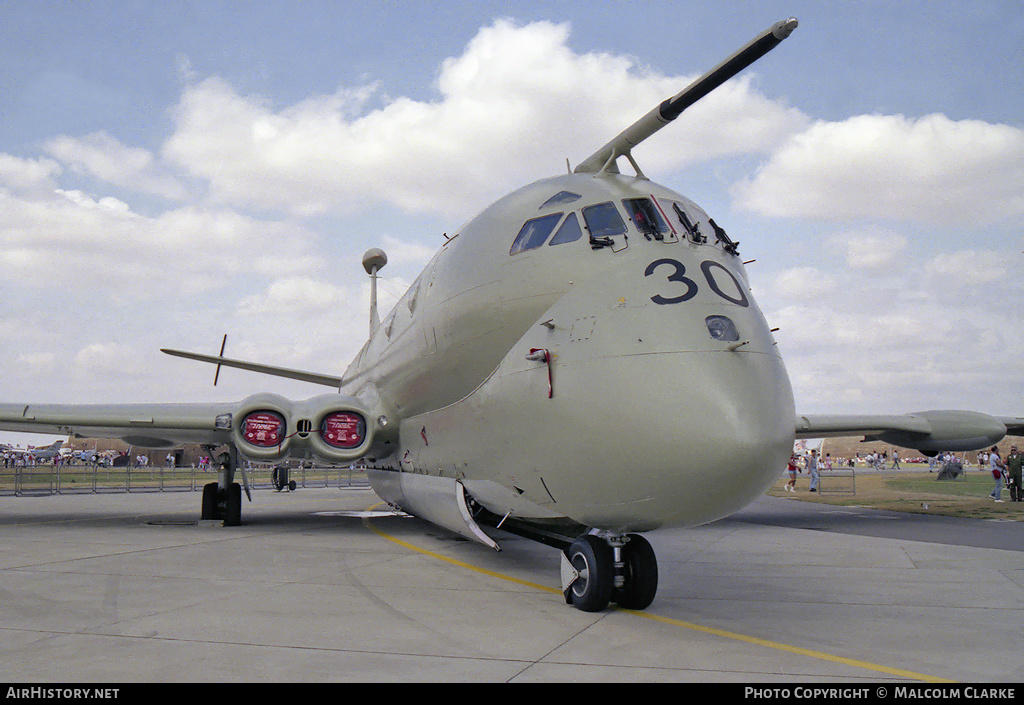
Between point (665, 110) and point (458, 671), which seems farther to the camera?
point (665, 110)

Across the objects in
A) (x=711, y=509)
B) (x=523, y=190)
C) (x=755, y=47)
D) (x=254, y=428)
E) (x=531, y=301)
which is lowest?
(x=711, y=509)

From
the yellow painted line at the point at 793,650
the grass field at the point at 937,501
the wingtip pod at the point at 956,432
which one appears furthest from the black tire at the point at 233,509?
the grass field at the point at 937,501

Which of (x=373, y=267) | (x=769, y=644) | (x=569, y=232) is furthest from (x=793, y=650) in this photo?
(x=373, y=267)

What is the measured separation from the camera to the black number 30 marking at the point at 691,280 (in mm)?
5172

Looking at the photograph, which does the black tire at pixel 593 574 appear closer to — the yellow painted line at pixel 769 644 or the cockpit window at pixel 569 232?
the yellow painted line at pixel 769 644

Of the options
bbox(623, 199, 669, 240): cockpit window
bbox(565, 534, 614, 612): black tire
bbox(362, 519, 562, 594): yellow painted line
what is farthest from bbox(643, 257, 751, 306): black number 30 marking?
bbox(362, 519, 562, 594): yellow painted line

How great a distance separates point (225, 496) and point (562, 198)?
9.74 meters

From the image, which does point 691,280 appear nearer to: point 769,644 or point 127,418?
point 769,644

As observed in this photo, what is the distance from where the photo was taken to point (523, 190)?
711cm

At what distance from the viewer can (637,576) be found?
5.69m

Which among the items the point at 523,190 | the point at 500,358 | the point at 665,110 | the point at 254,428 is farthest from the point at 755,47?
the point at 254,428

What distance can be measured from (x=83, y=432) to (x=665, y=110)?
39.1 feet
